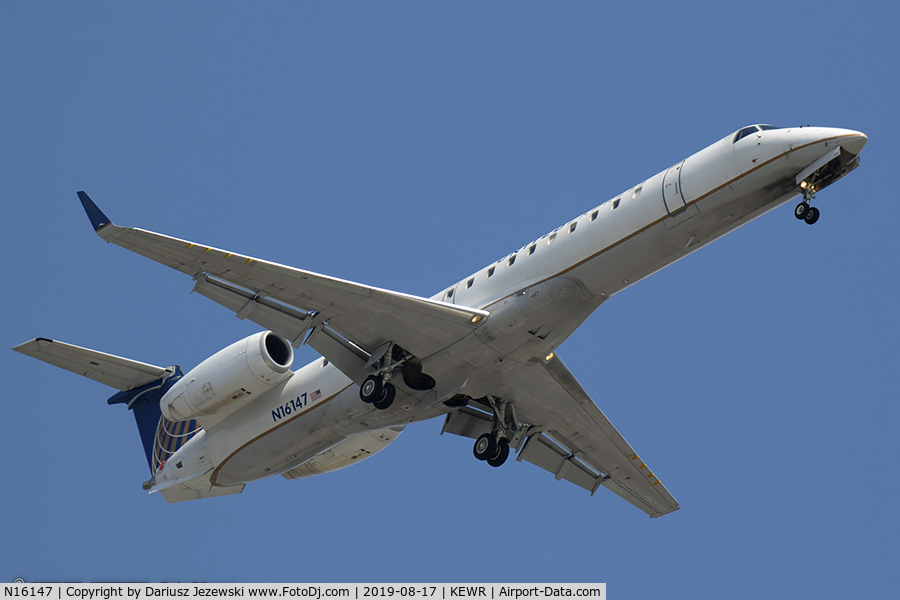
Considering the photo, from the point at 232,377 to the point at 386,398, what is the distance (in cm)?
368

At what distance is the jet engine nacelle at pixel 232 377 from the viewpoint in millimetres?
24453

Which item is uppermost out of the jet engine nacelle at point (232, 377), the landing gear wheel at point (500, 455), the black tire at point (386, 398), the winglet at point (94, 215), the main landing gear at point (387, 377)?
the winglet at point (94, 215)

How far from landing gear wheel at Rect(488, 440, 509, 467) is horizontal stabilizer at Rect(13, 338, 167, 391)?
8.06m

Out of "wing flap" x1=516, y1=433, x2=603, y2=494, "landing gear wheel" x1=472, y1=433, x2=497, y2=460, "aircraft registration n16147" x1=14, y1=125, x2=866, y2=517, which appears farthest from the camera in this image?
"wing flap" x1=516, y1=433, x2=603, y2=494

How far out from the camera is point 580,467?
2727cm

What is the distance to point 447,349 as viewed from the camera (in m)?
22.4

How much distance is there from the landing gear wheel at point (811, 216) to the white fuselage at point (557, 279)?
18.9 inches

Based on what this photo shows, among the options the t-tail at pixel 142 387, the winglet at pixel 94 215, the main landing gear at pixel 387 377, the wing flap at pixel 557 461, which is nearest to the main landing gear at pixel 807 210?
the main landing gear at pixel 387 377

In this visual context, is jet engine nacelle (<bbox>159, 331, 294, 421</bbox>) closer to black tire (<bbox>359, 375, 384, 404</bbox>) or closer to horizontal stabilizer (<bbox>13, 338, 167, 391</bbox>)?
horizontal stabilizer (<bbox>13, 338, 167, 391</bbox>)

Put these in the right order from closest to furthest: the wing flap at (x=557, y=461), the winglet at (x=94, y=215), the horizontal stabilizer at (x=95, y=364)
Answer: the winglet at (x=94, y=215), the horizontal stabilizer at (x=95, y=364), the wing flap at (x=557, y=461)

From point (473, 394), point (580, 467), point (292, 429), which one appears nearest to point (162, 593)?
point (292, 429)

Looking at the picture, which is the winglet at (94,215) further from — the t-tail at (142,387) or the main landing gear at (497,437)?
the main landing gear at (497,437)

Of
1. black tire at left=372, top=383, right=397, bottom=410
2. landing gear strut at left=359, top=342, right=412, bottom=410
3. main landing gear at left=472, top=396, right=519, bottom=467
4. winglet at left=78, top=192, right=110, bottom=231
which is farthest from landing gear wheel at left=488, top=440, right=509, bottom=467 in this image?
winglet at left=78, top=192, right=110, bottom=231

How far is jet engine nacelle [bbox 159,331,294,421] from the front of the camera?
2445cm
